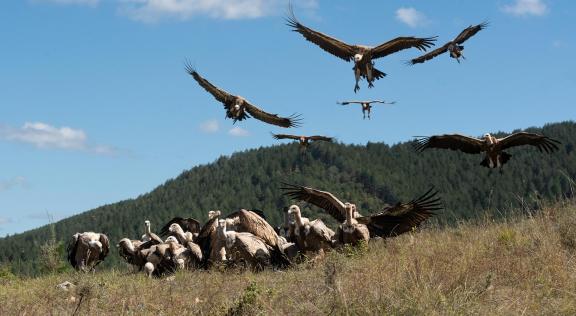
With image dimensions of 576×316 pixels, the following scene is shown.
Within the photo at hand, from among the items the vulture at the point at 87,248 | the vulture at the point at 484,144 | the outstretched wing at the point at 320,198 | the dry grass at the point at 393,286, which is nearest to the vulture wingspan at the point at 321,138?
the outstretched wing at the point at 320,198

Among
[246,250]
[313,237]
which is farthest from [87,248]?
[313,237]

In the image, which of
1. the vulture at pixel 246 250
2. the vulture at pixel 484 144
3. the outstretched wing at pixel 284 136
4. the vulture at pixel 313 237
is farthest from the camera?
the outstretched wing at pixel 284 136

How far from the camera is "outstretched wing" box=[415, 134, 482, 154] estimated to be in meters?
13.3

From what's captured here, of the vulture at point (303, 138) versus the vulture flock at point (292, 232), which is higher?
the vulture at point (303, 138)

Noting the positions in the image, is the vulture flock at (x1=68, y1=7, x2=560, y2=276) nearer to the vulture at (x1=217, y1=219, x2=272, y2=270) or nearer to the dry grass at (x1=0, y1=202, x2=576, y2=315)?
the vulture at (x1=217, y1=219, x2=272, y2=270)

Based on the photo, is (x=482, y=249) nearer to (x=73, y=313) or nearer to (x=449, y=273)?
(x=449, y=273)

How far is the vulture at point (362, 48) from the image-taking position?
623 inches

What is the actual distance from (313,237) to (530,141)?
4223mm

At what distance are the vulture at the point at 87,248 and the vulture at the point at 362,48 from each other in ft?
20.1

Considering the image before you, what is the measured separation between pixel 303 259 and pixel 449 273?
16.2 ft

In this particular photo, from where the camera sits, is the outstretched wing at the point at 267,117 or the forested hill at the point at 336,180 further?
the forested hill at the point at 336,180

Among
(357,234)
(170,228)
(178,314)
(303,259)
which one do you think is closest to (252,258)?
(303,259)

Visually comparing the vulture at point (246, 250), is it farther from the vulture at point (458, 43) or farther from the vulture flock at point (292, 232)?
the vulture at point (458, 43)

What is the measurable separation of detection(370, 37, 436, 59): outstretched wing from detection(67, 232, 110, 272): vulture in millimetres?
7025
